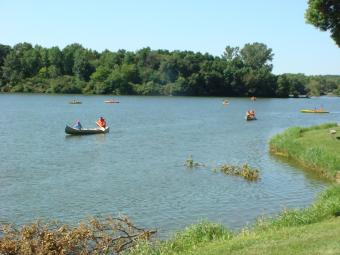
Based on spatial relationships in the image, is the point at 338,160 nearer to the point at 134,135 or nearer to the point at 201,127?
the point at 134,135

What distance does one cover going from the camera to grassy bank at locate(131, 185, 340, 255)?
1374 centimetres

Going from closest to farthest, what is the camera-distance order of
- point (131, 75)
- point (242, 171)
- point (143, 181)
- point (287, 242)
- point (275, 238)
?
point (287, 242) < point (275, 238) < point (143, 181) < point (242, 171) < point (131, 75)

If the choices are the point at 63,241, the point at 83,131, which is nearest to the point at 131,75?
the point at 83,131

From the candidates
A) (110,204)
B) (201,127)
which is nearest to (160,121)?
(201,127)

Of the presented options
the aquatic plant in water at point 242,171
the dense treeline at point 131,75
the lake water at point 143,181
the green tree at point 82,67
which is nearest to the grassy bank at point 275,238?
the lake water at point 143,181

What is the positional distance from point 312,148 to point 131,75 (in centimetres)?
15171

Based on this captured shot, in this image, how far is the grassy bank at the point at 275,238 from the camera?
13.7 metres

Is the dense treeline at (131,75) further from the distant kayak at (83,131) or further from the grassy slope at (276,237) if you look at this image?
the grassy slope at (276,237)

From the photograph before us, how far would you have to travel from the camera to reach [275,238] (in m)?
→ 15.0

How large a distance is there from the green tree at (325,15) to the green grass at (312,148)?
7409mm

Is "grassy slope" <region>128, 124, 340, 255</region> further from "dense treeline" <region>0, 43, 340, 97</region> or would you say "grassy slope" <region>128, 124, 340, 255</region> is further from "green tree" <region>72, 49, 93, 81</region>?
"green tree" <region>72, 49, 93, 81</region>

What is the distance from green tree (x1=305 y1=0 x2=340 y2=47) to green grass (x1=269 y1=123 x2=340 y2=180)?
24.3 feet

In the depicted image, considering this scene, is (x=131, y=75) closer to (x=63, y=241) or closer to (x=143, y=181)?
(x=143, y=181)

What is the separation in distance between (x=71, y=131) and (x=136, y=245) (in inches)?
1667
